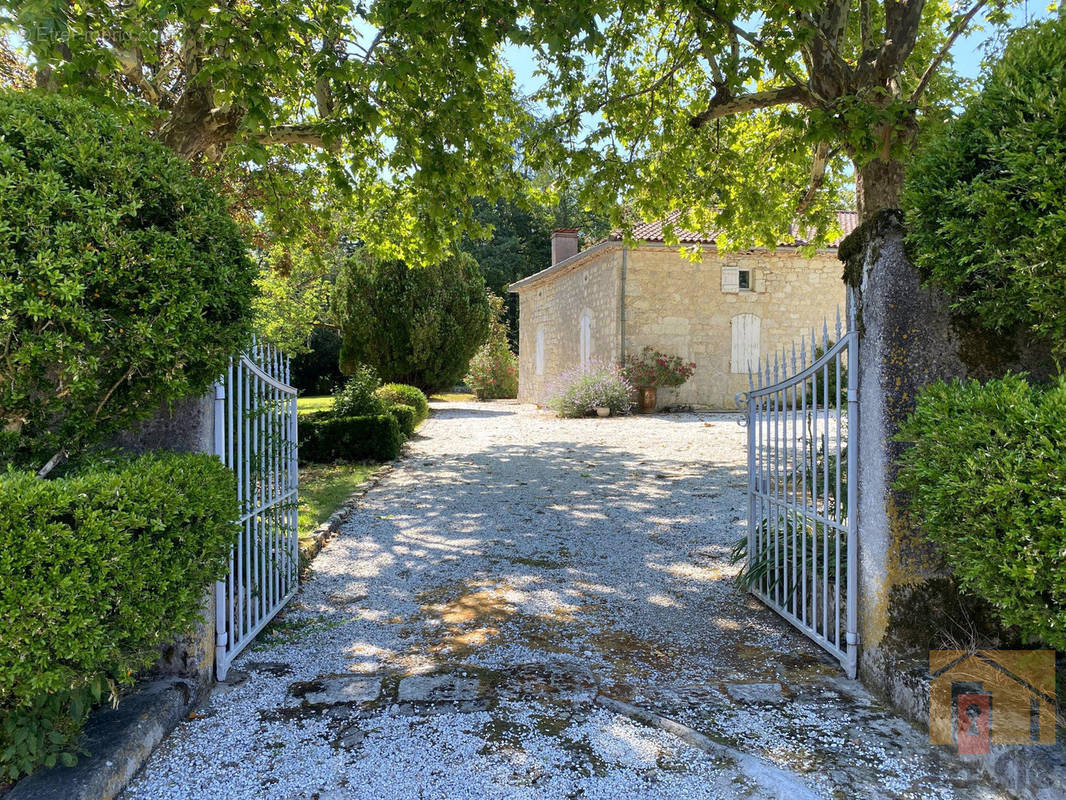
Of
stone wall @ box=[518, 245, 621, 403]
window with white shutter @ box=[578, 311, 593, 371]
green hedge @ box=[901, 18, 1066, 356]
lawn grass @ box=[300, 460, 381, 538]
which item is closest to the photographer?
green hedge @ box=[901, 18, 1066, 356]

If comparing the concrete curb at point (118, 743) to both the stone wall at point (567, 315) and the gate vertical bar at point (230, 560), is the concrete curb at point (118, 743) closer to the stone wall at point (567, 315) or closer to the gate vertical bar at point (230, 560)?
the gate vertical bar at point (230, 560)

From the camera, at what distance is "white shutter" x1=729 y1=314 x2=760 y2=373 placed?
56.5ft

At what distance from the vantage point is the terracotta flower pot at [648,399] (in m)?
16.7

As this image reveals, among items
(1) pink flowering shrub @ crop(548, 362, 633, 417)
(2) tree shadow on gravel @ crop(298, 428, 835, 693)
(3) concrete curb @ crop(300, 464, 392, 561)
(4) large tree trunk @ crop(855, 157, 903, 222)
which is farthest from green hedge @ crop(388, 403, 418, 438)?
(4) large tree trunk @ crop(855, 157, 903, 222)

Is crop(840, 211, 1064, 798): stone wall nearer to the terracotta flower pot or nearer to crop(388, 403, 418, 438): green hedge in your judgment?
crop(388, 403, 418, 438): green hedge

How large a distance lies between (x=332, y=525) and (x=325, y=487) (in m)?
2.02

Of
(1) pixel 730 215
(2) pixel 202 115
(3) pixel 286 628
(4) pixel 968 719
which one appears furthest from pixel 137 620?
(1) pixel 730 215

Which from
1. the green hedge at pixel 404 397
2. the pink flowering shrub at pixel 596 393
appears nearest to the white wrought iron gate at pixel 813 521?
the green hedge at pixel 404 397

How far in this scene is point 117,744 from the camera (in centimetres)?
234

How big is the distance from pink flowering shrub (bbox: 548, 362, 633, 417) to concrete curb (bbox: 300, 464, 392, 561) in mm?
8493

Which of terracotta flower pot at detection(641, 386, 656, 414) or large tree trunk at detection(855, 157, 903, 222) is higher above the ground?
large tree trunk at detection(855, 157, 903, 222)

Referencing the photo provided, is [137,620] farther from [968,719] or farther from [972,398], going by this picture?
[968,719]

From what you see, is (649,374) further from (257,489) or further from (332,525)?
(257,489)

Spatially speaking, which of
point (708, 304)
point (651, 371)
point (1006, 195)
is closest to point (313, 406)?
point (651, 371)
